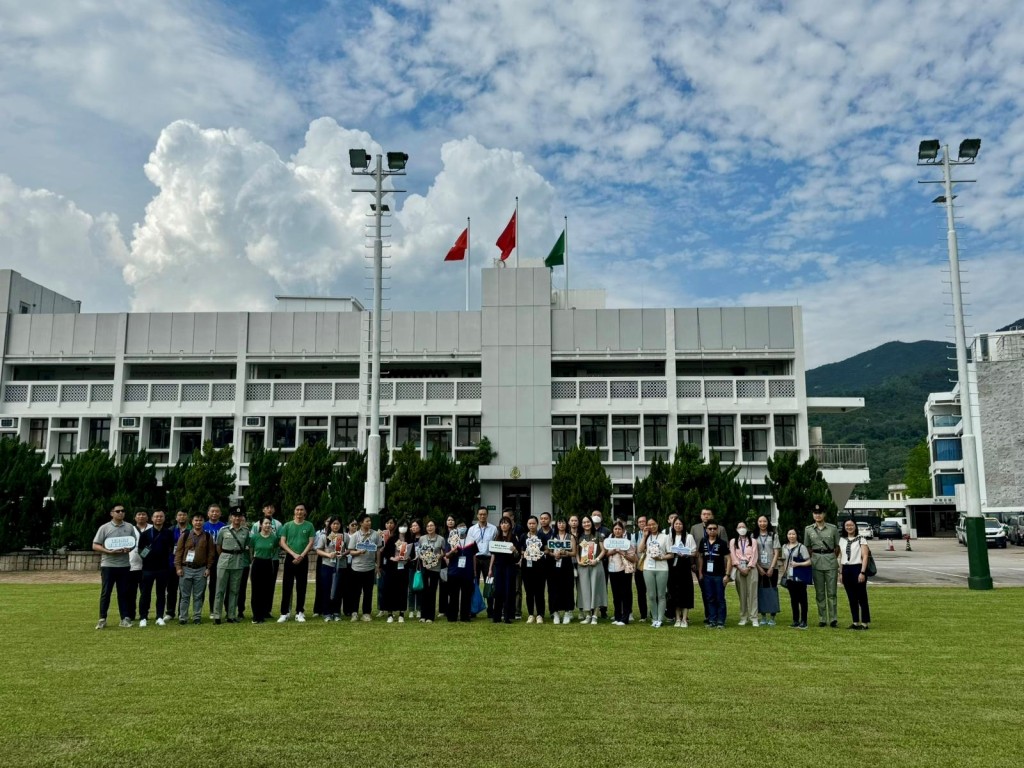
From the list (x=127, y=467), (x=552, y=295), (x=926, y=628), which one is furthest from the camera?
(x=552, y=295)

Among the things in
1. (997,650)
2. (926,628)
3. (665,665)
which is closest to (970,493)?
(926,628)

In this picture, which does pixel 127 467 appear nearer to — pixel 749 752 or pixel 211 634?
pixel 211 634

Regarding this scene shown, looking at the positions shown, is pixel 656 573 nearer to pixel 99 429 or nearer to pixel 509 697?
pixel 509 697

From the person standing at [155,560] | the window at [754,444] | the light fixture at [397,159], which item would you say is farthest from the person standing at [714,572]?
the window at [754,444]

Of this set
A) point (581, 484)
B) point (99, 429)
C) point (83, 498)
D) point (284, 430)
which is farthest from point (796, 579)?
point (99, 429)

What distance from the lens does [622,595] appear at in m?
12.9

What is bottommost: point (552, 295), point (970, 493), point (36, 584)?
point (36, 584)

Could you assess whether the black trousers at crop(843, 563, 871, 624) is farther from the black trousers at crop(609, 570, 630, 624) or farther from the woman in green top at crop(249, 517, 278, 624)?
the woman in green top at crop(249, 517, 278, 624)

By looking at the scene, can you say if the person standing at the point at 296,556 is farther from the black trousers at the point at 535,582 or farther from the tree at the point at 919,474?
the tree at the point at 919,474

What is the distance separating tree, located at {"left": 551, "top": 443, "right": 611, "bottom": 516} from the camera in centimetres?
3294

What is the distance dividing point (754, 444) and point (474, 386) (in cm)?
1320

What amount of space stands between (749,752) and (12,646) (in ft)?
29.8

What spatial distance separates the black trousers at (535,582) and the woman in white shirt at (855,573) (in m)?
4.46

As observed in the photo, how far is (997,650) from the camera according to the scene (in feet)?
32.7
